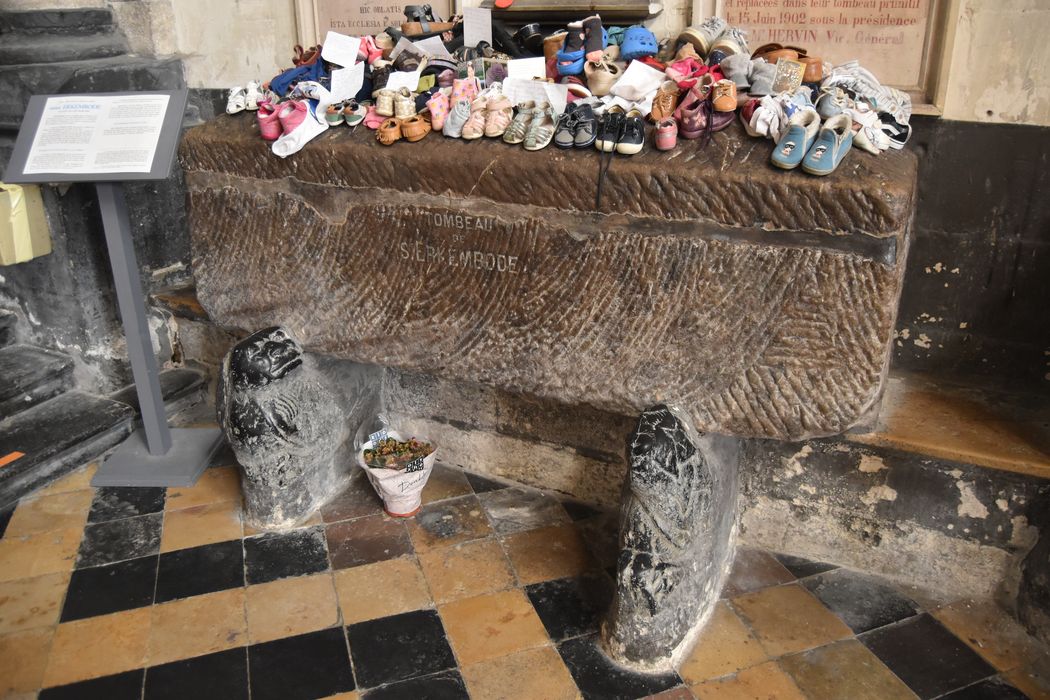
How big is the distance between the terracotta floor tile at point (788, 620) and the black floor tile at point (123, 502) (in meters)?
2.09

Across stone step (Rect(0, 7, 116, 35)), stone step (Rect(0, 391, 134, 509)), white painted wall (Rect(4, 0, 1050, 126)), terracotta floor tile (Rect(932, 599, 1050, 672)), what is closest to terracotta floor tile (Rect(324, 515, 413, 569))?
stone step (Rect(0, 391, 134, 509))

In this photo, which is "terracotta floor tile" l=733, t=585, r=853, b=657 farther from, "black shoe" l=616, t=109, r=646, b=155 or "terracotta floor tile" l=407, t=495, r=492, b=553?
"black shoe" l=616, t=109, r=646, b=155

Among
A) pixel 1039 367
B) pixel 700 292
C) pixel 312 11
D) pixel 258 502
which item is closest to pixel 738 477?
pixel 700 292

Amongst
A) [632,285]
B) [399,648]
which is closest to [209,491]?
[399,648]

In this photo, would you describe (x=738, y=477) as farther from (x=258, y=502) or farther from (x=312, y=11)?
(x=312, y=11)

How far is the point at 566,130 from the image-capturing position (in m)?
2.30

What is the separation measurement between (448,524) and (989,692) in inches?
66.7

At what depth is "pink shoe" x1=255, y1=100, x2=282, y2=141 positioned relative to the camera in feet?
8.70

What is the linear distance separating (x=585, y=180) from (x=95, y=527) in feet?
6.98

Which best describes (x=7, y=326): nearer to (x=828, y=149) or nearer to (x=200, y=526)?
(x=200, y=526)

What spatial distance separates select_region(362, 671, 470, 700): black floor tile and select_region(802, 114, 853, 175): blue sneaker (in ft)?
5.26

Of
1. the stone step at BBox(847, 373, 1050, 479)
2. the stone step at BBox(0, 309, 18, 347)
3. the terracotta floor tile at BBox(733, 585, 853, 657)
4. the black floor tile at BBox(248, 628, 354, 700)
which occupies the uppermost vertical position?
the stone step at BBox(847, 373, 1050, 479)

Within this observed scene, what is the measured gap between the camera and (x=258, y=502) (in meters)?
2.95

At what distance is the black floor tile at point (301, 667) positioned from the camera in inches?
90.7
